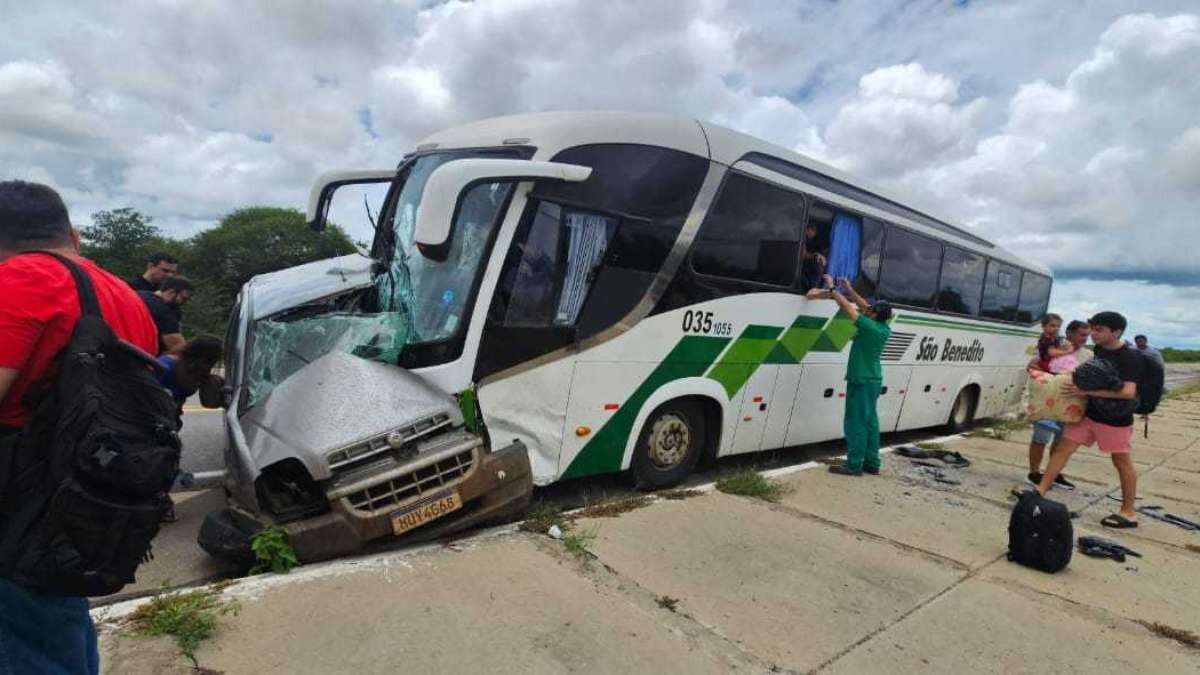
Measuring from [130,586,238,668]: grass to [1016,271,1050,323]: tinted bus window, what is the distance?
12264 mm

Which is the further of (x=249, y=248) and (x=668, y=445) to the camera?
(x=249, y=248)

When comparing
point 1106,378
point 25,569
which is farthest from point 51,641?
point 1106,378

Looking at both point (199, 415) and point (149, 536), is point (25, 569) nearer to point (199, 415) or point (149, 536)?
point (149, 536)

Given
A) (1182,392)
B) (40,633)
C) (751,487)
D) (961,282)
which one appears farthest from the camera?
(1182,392)

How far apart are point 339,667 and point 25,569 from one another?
4.27ft

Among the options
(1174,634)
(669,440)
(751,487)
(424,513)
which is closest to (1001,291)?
(751,487)

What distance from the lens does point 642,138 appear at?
16.6 feet

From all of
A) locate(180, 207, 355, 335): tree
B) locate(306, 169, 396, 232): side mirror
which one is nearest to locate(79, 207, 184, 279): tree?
locate(180, 207, 355, 335): tree

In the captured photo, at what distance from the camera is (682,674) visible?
9.45 ft

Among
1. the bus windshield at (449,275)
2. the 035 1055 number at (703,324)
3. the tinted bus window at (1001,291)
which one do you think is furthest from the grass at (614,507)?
the tinted bus window at (1001,291)

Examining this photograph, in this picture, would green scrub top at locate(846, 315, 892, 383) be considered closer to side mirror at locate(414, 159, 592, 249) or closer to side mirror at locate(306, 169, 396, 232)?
side mirror at locate(414, 159, 592, 249)

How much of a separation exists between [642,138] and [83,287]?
3.91 meters

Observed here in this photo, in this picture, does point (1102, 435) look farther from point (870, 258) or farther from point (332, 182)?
point (332, 182)

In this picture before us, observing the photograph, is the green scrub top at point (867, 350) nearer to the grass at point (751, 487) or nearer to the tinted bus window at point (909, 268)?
the tinted bus window at point (909, 268)
